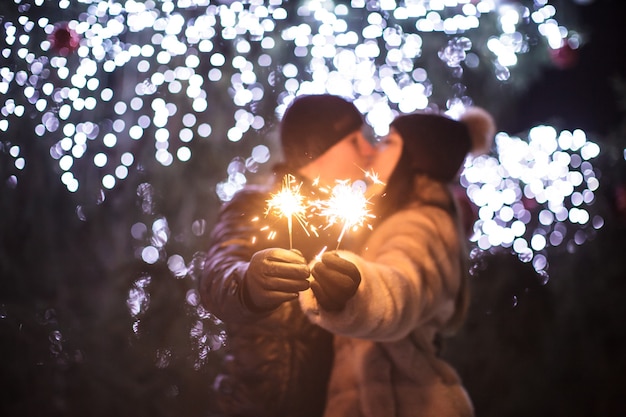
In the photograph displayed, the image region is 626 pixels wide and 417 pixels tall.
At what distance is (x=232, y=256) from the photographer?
3.26ft

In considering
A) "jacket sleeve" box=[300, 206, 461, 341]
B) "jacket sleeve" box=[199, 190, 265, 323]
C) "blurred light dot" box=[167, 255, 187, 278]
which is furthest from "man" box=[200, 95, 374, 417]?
"blurred light dot" box=[167, 255, 187, 278]

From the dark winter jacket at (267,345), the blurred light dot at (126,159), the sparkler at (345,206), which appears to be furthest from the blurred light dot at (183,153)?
the sparkler at (345,206)

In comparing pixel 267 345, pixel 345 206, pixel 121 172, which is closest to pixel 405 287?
pixel 345 206

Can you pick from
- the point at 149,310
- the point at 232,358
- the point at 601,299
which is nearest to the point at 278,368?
the point at 232,358

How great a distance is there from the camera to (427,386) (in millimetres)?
1033

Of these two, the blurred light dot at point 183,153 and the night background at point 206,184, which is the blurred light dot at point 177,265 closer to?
the night background at point 206,184

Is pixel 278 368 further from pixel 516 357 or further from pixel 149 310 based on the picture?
pixel 516 357

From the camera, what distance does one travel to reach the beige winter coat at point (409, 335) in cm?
94

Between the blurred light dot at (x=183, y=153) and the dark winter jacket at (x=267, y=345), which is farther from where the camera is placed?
the blurred light dot at (x=183, y=153)

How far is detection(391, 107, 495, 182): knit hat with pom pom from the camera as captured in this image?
1.13 meters

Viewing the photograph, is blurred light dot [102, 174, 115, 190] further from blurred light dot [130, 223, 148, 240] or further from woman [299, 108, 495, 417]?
woman [299, 108, 495, 417]

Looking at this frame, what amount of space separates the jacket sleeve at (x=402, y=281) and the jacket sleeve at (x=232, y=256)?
0.39ft

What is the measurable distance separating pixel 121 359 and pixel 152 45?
0.77 meters

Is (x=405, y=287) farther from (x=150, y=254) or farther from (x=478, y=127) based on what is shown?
(x=150, y=254)
